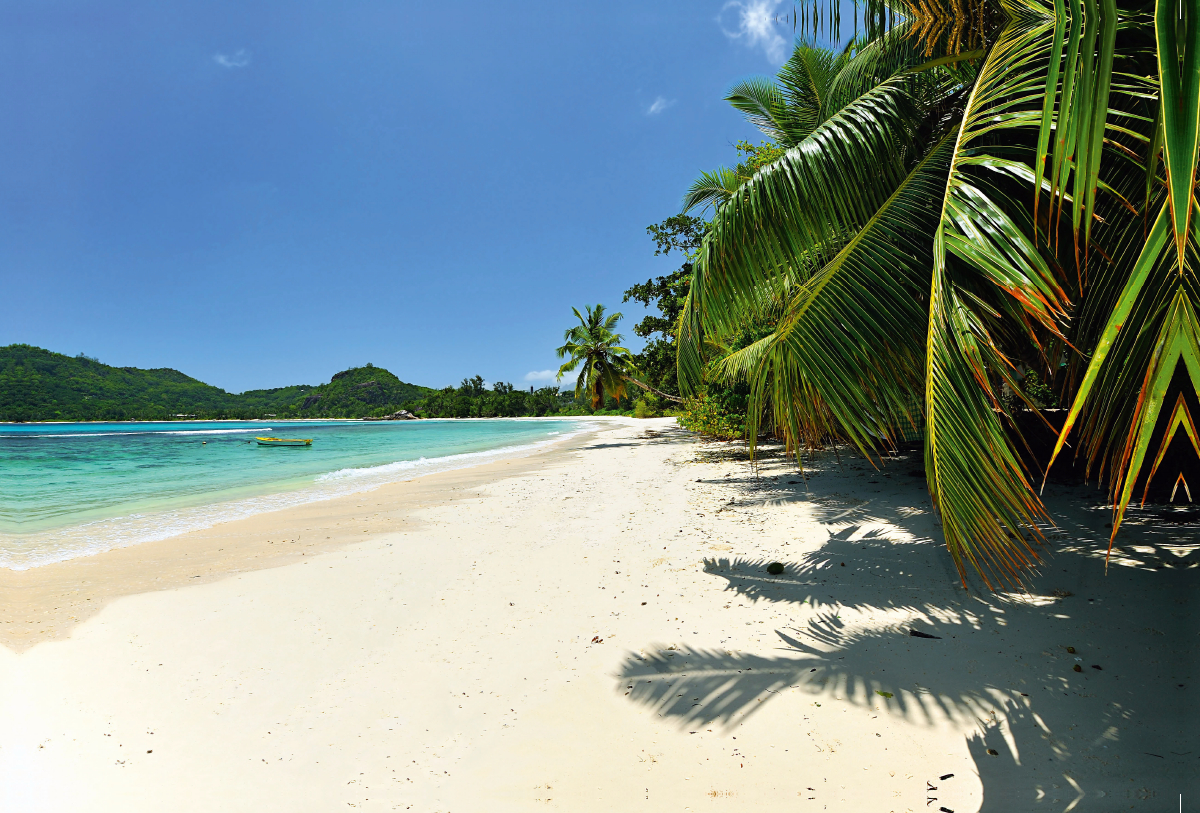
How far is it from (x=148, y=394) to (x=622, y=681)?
115 m

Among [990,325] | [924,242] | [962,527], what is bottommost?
[962,527]

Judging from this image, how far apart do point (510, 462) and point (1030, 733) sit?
14498 mm

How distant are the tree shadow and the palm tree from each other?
448mm

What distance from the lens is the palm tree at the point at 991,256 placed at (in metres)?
1.24

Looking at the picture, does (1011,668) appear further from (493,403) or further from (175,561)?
(493,403)

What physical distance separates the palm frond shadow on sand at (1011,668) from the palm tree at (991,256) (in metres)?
0.47

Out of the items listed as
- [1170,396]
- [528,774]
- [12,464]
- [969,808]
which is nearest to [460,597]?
[528,774]

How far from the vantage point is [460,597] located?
3967 mm

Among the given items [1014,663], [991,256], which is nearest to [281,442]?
[1014,663]

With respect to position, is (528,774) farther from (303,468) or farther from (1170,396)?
(303,468)

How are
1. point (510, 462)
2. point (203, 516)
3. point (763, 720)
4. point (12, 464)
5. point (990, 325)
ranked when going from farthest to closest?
point (12, 464), point (510, 462), point (203, 516), point (990, 325), point (763, 720)

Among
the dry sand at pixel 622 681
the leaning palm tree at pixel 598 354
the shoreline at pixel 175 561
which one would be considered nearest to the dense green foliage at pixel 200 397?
the leaning palm tree at pixel 598 354

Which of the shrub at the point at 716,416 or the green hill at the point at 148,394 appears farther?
the green hill at the point at 148,394

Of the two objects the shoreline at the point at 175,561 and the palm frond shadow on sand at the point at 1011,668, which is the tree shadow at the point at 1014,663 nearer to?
the palm frond shadow on sand at the point at 1011,668
